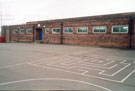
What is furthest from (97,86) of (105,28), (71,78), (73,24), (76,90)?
(73,24)

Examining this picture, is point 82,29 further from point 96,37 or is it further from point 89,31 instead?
point 96,37

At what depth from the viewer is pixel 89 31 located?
70.9 feet

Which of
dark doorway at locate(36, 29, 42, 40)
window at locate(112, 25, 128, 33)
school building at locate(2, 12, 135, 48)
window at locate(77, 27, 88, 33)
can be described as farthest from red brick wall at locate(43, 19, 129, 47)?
dark doorway at locate(36, 29, 42, 40)

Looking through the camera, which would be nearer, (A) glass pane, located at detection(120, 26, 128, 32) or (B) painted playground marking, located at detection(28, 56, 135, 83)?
(B) painted playground marking, located at detection(28, 56, 135, 83)

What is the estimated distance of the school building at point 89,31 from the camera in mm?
18219

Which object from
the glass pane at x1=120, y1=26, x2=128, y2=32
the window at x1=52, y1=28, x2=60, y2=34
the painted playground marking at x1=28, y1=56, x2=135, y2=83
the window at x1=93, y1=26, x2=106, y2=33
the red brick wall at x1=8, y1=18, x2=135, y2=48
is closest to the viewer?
the painted playground marking at x1=28, y1=56, x2=135, y2=83

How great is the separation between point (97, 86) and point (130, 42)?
15073mm

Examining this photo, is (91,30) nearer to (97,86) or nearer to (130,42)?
(130,42)

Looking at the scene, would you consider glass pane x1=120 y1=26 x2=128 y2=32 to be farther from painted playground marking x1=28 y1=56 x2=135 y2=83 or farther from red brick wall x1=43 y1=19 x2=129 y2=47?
painted playground marking x1=28 y1=56 x2=135 y2=83

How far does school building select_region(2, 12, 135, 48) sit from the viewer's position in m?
18.2

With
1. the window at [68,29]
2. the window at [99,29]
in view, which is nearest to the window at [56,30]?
the window at [68,29]

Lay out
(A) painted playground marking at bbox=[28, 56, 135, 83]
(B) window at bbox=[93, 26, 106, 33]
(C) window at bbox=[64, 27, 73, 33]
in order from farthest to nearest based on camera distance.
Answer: (C) window at bbox=[64, 27, 73, 33] < (B) window at bbox=[93, 26, 106, 33] < (A) painted playground marking at bbox=[28, 56, 135, 83]

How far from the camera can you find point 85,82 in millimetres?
5348

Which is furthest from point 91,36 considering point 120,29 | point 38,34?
Answer: point 38,34
